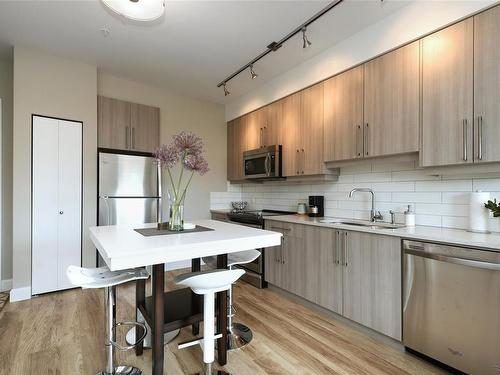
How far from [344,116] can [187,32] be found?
175 centimetres

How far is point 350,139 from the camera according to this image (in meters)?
2.62

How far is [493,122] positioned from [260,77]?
2.59 metres

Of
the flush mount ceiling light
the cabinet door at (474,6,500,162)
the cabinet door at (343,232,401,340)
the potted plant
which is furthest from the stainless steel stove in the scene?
the flush mount ceiling light

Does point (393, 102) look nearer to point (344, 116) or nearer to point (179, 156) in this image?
point (344, 116)

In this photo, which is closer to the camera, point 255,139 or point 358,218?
point 358,218

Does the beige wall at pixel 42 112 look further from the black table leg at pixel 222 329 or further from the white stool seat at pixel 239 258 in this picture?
the black table leg at pixel 222 329

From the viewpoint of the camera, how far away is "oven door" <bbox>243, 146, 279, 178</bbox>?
11.5 feet

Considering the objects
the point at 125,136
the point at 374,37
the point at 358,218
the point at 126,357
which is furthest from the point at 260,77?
the point at 126,357

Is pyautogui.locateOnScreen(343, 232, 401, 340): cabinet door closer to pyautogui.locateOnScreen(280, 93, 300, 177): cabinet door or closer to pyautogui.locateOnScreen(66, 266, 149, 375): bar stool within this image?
pyautogui.locateOnScreen(280, 93, 300, 177): cabinet door

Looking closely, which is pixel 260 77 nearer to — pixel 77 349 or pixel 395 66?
pixel 395 66

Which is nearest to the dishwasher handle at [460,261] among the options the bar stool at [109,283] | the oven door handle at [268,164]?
the bar stool at [109,283]

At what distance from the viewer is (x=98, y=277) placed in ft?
5.15

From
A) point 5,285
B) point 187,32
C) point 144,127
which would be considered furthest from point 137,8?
point 5,285

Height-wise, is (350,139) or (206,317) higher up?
(350,139)
